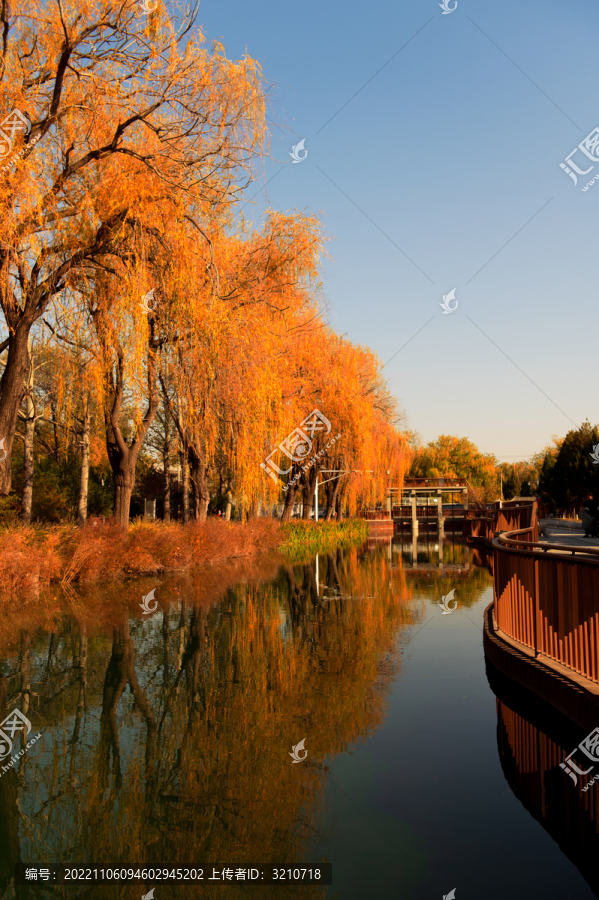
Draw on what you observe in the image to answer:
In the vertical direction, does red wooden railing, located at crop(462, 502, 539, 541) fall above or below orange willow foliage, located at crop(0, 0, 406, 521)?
below

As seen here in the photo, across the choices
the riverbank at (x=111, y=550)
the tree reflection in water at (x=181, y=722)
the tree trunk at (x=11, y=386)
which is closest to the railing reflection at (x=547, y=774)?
the tree reflection in water at (x=181, y=722)

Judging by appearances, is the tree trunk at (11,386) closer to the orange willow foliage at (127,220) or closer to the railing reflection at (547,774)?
the orange willow foliage at (127,220)

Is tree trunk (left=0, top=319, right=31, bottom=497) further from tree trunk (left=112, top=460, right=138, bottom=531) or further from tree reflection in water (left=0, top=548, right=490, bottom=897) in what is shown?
tree trunk (left=112, top=460, right=138, bottom=531)

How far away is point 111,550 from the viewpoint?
15.8 m

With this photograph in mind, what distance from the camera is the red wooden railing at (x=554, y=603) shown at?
5.85 metres

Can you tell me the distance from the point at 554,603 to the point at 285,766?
2972mm

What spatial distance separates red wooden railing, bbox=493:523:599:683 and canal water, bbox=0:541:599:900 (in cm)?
61

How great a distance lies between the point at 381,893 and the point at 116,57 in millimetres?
12218

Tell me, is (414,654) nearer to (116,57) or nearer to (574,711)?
(574,711)

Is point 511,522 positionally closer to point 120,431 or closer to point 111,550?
point 120,431

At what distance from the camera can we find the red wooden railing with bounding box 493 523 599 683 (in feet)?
19.2

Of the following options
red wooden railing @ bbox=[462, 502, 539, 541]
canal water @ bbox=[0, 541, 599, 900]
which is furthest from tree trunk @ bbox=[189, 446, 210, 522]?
canal water @ bbox=[0, 541, 599, 900]

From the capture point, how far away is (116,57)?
38.4ft

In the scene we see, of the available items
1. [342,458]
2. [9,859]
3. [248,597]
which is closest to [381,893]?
[9,859]
